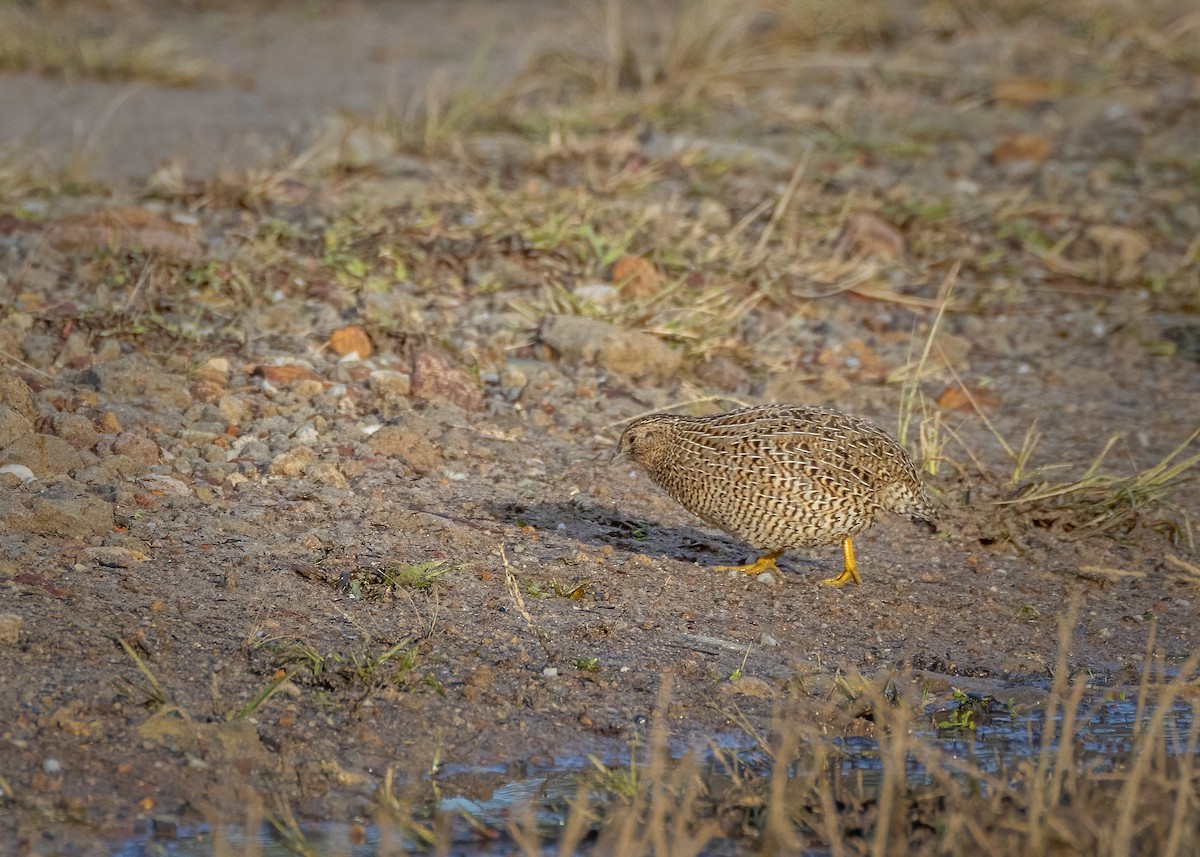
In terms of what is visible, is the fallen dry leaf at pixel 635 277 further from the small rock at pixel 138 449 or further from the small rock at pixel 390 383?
the small rock at pixel 138 449

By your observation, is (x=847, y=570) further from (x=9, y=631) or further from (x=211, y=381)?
(x=9, y=631)

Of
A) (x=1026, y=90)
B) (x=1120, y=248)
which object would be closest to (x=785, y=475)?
(x=1120, y=248)

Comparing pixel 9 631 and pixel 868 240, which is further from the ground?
pixel 868 240

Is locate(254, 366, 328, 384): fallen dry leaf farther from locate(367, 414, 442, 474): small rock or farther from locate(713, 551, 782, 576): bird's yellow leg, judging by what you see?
locate(713, 551, 782, 576): bird's yellow leg

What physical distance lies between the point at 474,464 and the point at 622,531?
0.76m

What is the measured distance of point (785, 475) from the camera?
571cm

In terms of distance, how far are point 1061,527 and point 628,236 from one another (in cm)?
301

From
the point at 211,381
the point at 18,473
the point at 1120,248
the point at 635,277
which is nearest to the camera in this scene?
the point at 18,473

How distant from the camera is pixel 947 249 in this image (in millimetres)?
9383

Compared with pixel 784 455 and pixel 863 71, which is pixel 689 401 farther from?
pixel 863 71

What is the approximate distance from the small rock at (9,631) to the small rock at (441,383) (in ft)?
8.72

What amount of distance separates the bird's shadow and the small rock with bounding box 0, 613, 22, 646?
206 centimetres

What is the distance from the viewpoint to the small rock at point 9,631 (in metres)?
4.72

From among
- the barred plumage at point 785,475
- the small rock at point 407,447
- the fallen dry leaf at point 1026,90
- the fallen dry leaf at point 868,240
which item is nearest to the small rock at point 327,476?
the small rock at point 407,447
